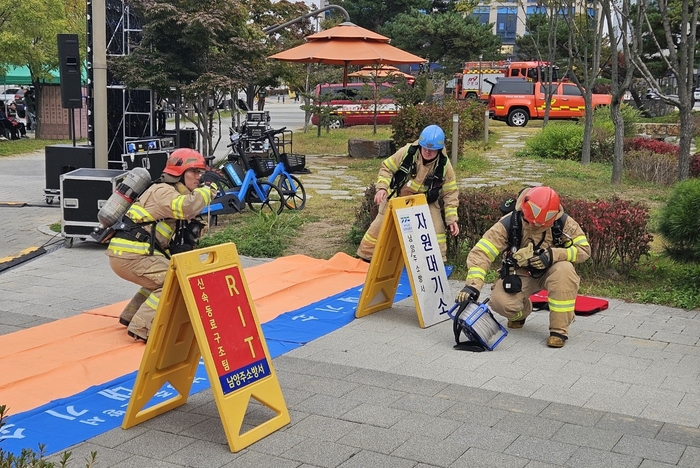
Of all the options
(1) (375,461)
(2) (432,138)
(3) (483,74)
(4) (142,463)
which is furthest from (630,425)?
(3) (483,74)

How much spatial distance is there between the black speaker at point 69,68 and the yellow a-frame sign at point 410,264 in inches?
256

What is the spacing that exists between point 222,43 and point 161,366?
1186 centimetres

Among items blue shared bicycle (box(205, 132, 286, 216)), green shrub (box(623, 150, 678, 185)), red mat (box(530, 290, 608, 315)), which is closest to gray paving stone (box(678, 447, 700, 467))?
red mat (box(530, 290, 608, 315))

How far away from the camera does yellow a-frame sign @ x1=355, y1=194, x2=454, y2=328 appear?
7258 millimetres

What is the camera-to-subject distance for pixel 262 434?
4.72 meters

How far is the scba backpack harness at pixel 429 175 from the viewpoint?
27.4 ft

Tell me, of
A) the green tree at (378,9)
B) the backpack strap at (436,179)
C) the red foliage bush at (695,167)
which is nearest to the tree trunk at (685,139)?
the red foliage bush at (695,167)

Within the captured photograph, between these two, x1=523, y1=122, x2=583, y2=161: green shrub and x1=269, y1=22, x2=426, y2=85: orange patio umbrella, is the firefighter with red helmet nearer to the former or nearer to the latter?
x1=269, y1=22, x2=426, y2=85: orange patio umbrella

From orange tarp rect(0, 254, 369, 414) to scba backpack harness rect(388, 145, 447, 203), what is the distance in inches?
48.3

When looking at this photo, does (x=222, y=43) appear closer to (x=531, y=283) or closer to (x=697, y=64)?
(x=531, y=283)

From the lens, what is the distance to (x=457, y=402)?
5.34 meters

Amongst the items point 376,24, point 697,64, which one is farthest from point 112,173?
point 376,24

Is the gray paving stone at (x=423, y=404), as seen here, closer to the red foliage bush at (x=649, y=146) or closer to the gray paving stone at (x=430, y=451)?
the gray paving stone at (x=430, y=451)

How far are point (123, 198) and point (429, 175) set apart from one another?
310 cm
